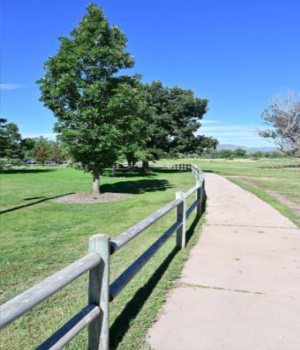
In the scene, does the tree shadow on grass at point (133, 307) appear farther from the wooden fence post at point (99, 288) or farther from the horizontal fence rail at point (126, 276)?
the horizontal fence rail at point (126, 276)

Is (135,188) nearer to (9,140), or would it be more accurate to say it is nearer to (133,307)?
(133,307)

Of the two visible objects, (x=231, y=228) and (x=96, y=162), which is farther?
(x=96, y=162)

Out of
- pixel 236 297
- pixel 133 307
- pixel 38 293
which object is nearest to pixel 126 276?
pixel 133 307

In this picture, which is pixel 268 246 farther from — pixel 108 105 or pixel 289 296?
pixel 108 105

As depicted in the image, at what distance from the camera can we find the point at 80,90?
12.4 m

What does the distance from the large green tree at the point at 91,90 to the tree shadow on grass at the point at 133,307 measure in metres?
8.15

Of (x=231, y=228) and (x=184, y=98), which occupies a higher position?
(x=184, y=98)

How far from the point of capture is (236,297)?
3.62 m

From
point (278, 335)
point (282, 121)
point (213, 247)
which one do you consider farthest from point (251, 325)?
point (282, 121)

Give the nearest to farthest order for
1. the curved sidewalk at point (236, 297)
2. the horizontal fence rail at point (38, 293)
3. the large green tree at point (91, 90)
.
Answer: the horizontal fence rail at point (38, 293) < the curved sidewalk at point (236, 297) < the large green tree at point (91, 90)

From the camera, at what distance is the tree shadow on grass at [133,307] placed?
9.32 ft

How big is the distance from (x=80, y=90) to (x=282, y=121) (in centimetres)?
4184

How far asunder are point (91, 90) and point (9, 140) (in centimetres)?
3417

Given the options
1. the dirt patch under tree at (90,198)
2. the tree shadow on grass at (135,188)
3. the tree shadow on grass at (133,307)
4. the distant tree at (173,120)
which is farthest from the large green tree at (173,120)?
the tree shadow on grass at (133,307)
